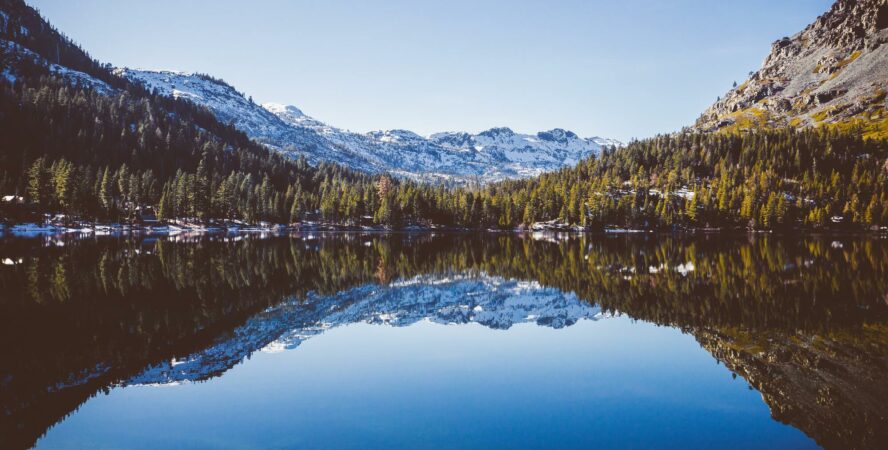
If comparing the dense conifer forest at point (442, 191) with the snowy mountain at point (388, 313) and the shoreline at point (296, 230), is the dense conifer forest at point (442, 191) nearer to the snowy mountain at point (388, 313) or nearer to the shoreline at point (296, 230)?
the shoreline at point (296, 230)

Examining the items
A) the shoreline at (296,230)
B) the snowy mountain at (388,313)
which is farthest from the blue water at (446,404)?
the shoreline at (296,230)

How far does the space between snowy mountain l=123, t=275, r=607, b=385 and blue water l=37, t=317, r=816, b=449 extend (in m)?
1.03

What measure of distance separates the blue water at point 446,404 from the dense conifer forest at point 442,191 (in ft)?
403

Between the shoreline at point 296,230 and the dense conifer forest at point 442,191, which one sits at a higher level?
the dense conifer forest at point 442,191

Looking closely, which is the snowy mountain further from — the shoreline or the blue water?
the shoreline

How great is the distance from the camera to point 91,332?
20250mm

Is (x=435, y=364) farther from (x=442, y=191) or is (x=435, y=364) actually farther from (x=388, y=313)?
(x=442, y=191)

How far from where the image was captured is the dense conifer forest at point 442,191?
436ft

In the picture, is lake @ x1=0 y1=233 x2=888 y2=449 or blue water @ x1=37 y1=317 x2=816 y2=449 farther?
lake @ x1=0 y1=233 x2=888 y2=449

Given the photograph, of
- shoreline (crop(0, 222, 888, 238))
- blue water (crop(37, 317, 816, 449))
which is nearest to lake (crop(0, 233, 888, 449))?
blue water (crop(37, 317, 816, 449))

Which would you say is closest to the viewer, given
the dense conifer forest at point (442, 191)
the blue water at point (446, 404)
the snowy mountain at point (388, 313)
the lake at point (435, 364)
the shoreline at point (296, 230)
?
the blue water at point (446, 404)

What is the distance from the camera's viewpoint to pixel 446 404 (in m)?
14.4

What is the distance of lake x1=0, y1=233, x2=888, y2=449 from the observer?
40.8 ft

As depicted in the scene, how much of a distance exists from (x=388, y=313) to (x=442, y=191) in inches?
5837
